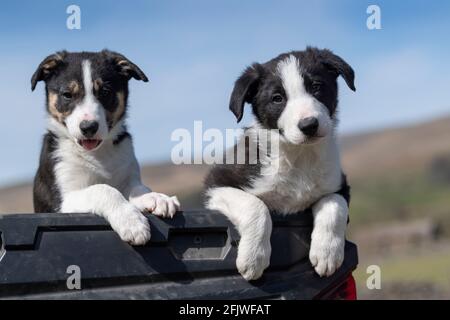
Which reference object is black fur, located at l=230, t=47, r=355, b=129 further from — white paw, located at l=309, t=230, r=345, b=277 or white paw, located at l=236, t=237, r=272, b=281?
white paw, located at l=236, t=237, r=272, b=281

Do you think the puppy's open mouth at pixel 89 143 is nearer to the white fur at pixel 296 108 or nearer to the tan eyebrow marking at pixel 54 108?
the tan eyebrow marking at pixel 54 108

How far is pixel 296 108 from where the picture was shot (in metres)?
4.82

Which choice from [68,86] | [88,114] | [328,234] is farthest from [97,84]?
[328,234]

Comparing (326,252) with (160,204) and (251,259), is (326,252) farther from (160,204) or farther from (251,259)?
(160,204)

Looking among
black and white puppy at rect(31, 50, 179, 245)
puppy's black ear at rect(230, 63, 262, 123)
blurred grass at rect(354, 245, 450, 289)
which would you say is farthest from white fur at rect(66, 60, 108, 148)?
blurred grass at rect(354, 245, 450, 289)

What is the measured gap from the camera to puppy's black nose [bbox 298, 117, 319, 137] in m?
4.66

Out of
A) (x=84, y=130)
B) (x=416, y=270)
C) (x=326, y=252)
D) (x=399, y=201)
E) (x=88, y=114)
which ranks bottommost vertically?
(x=399, y=201)

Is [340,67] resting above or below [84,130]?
above

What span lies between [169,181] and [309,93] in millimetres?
39130

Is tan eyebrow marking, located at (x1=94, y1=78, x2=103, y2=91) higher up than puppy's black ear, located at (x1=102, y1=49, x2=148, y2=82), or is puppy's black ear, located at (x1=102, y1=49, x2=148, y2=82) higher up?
puppy's black ear, located at (x1=102, y1=49, x2=148, y2=82)

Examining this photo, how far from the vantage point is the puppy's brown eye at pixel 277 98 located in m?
5.02

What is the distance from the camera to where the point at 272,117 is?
16.6ft

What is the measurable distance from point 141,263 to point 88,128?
1931 mm

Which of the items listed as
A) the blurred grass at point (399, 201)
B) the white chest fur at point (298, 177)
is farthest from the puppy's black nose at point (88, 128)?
the blurred grass at point (399, 201)
